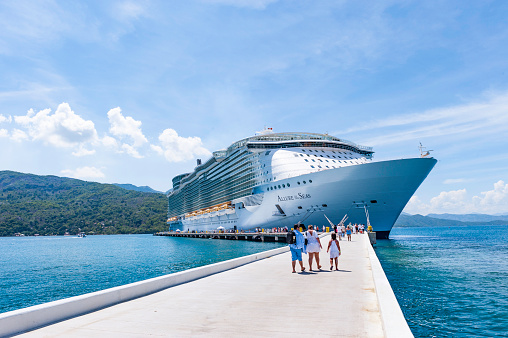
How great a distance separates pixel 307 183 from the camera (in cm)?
3788

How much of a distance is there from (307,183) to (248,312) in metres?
32.2

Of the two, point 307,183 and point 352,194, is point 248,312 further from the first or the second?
point 307,183

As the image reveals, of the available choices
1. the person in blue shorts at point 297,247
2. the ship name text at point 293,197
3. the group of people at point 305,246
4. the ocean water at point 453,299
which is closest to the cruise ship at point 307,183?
the ship name text at point 293,197

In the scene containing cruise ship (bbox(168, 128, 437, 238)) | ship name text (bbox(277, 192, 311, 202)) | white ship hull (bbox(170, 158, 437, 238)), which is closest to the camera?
white ship hull (bbox(170, 158, 437, 238))

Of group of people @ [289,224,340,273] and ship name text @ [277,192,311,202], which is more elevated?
ship name text @ [277,192,311,202]

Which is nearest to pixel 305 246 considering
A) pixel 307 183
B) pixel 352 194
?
pixel 352 194

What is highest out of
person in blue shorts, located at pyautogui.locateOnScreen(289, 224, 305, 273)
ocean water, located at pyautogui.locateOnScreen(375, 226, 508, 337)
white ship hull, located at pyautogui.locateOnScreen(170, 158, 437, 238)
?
white ship hull, located at pyautogui.locateOnScreen(170, 158, 437, 238)

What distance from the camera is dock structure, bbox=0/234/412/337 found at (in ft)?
17.0

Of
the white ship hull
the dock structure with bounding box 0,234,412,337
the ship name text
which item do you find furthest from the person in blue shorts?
the ship name text

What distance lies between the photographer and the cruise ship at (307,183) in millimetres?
33688

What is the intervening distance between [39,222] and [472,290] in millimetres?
A: 224759

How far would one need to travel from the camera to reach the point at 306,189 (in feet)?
125

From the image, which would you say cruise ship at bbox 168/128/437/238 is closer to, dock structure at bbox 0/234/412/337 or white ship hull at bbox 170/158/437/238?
white ship hull at bbox 170/158/437/238

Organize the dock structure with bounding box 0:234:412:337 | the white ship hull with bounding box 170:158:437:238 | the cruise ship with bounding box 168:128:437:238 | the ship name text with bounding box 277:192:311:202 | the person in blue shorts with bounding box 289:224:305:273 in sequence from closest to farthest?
the dock structure with bounding box 0:234:412:337, the person in blue shorts with bounding box 289:224:305:273, the white ship hull with bounding box 170:158:437:238, the cruise ship with bounding box 168:128:437:238, the ship name text with bounding box 277:192:311:202
